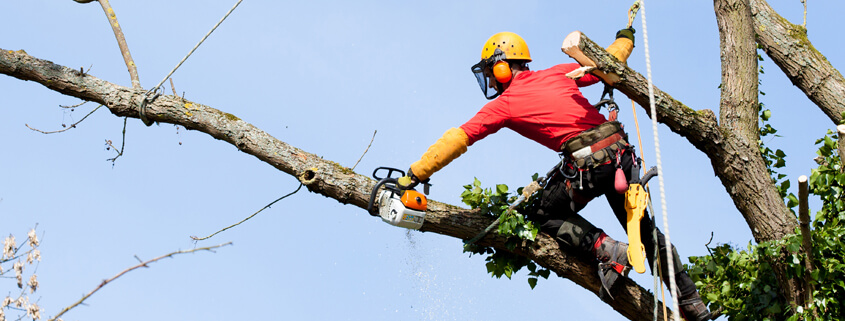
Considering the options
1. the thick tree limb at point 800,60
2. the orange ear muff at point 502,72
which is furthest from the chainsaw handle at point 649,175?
the thick tree limb at point 800,60

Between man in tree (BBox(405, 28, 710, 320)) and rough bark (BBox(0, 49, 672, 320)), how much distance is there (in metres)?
0.13

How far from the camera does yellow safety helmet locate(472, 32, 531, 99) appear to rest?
550cm

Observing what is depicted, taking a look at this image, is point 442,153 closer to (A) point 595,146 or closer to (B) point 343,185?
(B) point 343,185

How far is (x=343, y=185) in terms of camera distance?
5.25 m

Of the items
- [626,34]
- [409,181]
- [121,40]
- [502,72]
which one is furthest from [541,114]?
[121,40]

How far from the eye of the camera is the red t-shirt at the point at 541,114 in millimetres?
5188

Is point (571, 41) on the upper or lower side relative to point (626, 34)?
lower

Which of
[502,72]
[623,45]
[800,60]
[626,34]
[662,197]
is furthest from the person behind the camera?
[800,60]

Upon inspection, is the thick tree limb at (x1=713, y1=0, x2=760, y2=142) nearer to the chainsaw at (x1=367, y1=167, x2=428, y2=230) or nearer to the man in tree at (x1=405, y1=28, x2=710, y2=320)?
the man in tree at (x1=405, y1=28, x2=710, y2=320)

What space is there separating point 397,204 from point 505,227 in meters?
0.69

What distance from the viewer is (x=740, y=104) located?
222 inches

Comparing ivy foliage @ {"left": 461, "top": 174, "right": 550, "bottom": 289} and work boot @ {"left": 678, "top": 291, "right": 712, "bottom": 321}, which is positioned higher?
ivy foliage @ {"left": 461, "top": 174, "right": 550, "bottom": 289}

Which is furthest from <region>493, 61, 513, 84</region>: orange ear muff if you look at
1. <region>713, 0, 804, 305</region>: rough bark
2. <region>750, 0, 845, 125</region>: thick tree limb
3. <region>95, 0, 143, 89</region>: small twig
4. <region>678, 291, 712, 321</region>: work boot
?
<region>95, 0, 143, 89</region>: small twig

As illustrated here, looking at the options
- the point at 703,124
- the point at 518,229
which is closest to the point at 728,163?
the point at 703,124
